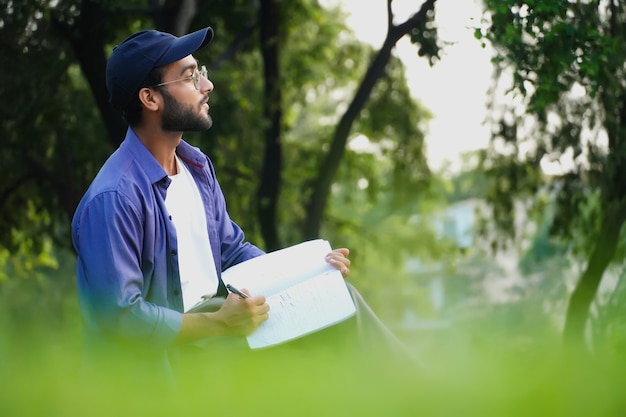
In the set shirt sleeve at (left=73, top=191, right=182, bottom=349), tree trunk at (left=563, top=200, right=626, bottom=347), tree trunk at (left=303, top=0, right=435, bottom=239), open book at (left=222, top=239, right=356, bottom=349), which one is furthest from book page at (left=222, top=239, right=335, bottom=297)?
tree trunk at (left=303, top=0, right=435, bottom=239)

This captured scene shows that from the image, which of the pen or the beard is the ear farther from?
the pen

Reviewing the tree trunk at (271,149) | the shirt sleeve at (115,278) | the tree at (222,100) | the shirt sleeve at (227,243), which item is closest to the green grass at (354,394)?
the shirt sleeve at (115,278)

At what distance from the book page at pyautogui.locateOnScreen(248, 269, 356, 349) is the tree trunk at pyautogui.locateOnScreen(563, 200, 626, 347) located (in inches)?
283

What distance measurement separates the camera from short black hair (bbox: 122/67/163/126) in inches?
140

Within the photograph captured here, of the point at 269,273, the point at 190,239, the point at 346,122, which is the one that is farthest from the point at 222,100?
the point at 269,273

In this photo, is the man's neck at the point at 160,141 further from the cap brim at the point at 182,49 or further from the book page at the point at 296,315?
the book page at the point at 296,315

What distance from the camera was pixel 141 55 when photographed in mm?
3488

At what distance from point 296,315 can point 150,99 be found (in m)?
0.87

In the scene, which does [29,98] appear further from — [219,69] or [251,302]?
[251,302]

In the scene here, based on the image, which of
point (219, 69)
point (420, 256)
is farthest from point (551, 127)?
point (420, 256)

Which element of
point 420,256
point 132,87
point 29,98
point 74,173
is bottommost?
point 420,256

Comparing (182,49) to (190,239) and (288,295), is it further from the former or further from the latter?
(288,295)

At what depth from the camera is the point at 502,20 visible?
777 centimetres

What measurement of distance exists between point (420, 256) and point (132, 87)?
17.0 metres
